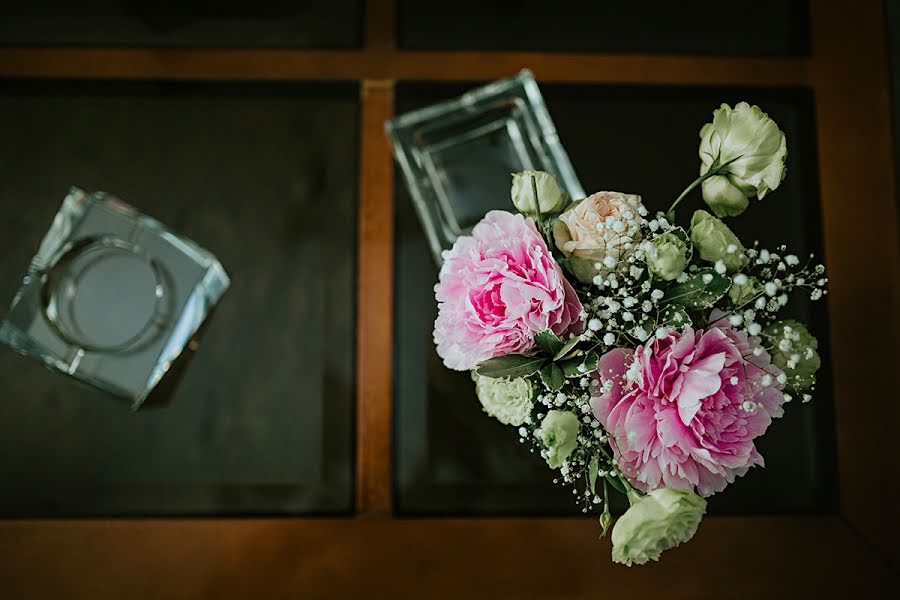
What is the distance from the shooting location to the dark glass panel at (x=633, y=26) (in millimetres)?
701

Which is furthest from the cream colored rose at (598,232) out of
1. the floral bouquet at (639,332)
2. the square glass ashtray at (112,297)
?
the square glass ashtray at (112,297)

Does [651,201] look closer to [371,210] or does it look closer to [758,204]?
[758,204]

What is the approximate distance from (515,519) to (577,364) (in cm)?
28

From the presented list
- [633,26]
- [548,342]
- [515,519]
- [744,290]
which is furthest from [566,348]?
[633,26]

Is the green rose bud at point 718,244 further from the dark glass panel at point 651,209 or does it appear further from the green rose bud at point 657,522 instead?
the dark glass panel at point 651,209

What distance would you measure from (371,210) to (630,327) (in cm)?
33

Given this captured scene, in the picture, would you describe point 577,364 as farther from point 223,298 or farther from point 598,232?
point 223,298

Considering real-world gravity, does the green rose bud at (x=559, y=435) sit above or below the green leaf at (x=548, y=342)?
below

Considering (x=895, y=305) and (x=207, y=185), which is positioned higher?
(x=207, y=185)

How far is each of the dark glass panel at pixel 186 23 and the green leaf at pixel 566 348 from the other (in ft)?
1.41

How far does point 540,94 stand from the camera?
0.68 m

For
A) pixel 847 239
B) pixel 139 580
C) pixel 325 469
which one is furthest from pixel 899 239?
pixel 139 580

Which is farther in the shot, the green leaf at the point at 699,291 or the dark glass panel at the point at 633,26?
the dark glass panel at the point at 633,26

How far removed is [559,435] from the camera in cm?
38
